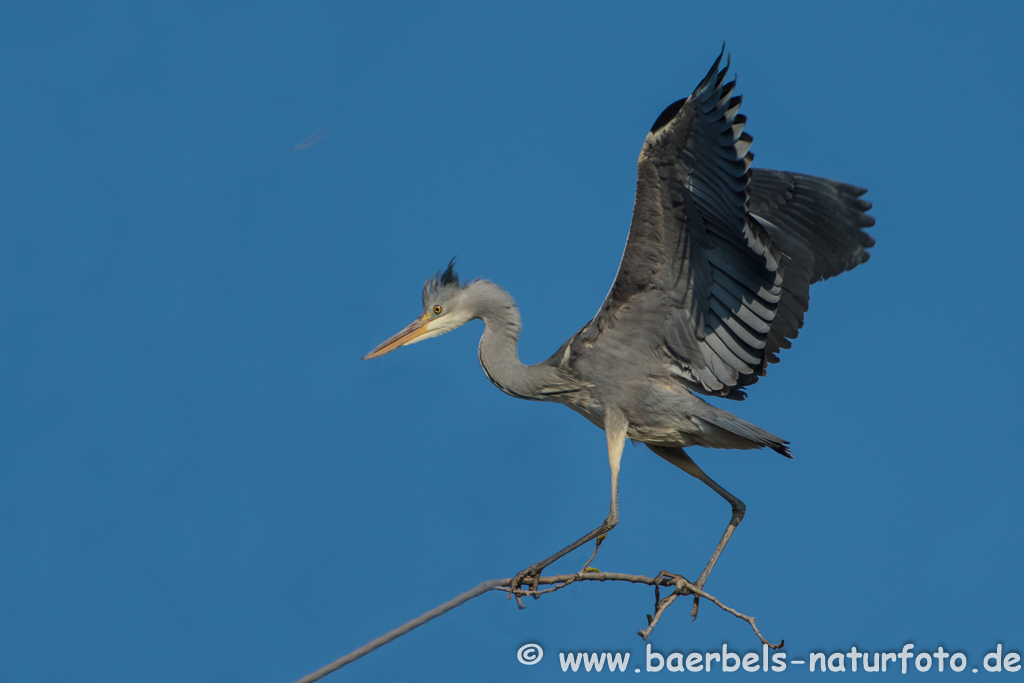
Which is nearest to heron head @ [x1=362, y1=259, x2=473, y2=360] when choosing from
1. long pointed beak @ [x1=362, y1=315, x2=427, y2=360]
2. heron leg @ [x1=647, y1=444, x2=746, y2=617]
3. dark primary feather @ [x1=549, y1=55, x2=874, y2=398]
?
long pointed beak @ [x1=362, y1=315, x2=427, y2=360]

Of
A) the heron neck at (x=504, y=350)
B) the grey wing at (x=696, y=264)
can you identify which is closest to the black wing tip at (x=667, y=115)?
the grey wing at (x=696, y=264)

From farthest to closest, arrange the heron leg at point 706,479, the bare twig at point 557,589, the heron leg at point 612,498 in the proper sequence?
the heron leg at point 706,479 < the heron leg at point 612,498 < the bare twig at point 557,589

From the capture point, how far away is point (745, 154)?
5.17 metres

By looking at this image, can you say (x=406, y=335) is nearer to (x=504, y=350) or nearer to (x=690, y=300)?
(x=504, y=350)

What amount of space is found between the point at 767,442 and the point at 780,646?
1.15 m

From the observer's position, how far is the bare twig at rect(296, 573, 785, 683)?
15.1ft

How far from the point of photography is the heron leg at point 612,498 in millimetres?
5969

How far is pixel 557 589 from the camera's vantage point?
18.8 ft

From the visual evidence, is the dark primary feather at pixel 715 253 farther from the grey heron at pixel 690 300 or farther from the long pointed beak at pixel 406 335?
the long pointed beak at pixel 406 335

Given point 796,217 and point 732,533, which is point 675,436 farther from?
point 796,217

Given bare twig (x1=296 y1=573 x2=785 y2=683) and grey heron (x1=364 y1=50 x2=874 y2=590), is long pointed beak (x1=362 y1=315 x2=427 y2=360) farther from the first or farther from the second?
bare twig (x1=296 y1=573 x2=785 y2=683)

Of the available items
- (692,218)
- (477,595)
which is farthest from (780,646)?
(692,218)

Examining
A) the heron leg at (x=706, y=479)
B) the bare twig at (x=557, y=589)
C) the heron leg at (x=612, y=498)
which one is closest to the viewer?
the bare twig at (x=557, y=589)

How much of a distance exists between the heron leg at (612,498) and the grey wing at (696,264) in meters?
0.37
